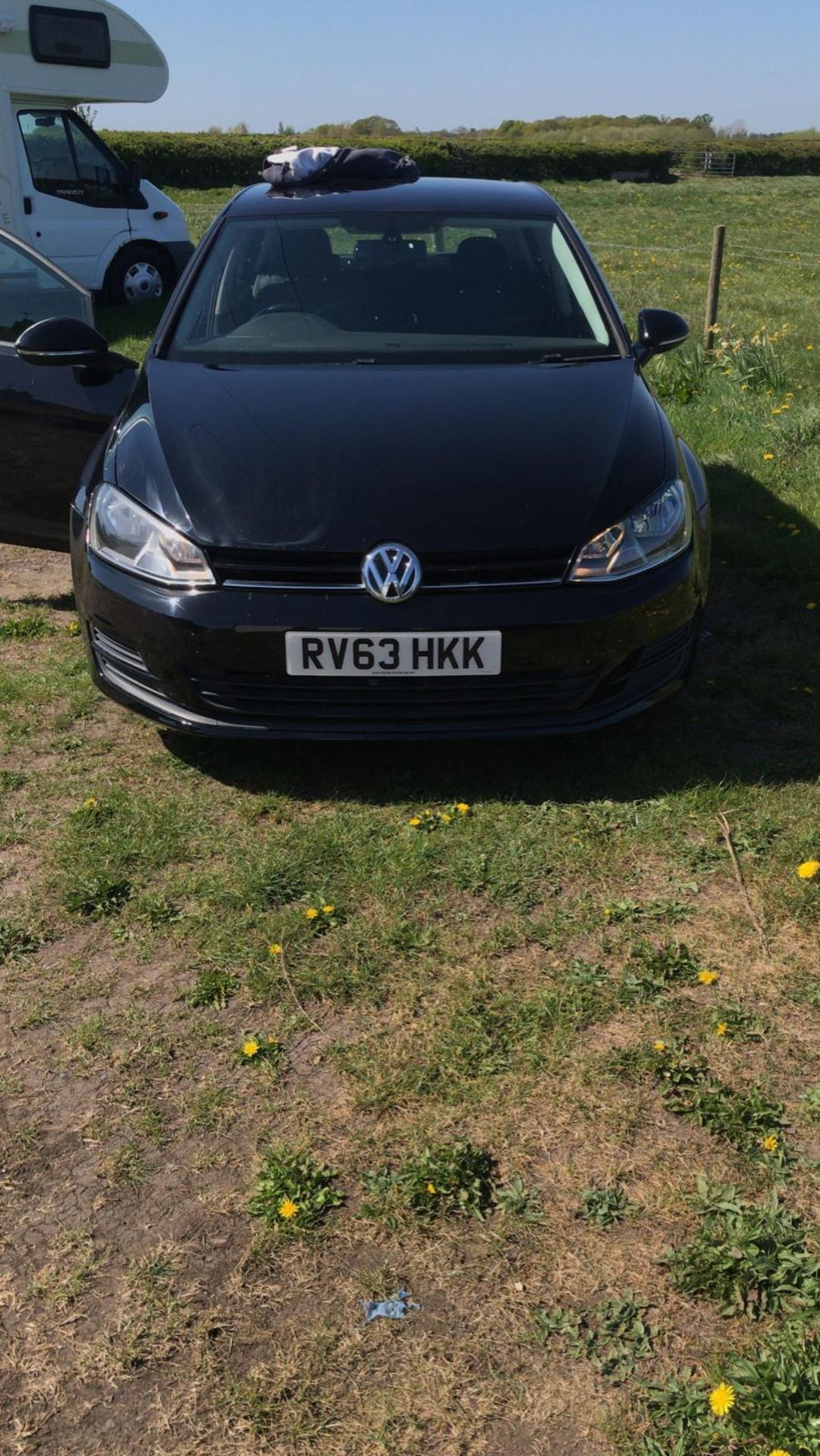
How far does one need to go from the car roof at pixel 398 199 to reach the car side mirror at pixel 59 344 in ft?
2.50

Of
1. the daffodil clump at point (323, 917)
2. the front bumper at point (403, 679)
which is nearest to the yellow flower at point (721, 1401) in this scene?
the daffodil clump at point (323, 917)

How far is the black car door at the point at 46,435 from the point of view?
15.9 feet

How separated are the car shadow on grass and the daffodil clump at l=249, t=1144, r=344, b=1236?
1.40 meters

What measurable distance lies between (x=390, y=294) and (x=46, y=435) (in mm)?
1410

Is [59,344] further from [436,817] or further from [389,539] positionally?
[436,817]

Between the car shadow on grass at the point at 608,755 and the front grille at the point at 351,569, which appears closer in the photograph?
the front grille at the point at 351,569

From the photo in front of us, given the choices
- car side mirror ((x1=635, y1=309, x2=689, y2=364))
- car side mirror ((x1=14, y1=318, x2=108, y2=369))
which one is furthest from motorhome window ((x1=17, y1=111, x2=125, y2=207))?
car side mirror ((x1=635, y1=309, x2=689, y2=364))

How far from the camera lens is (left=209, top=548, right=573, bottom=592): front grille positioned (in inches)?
130

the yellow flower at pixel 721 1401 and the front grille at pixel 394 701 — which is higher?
the front grille at pixel 394 701

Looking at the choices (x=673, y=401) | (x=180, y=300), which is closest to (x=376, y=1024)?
(x=180, y=300)

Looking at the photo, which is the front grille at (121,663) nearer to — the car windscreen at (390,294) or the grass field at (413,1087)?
the grass field at (413,1087)

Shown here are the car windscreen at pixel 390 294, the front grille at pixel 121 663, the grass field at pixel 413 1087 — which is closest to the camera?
the grass field at pixel 413 1087

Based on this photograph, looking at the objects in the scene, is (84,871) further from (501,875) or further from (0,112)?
(0,112)

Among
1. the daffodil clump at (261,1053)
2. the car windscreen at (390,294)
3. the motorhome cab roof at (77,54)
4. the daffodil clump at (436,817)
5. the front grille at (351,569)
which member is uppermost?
the motorhome cab roof at (77,54)
